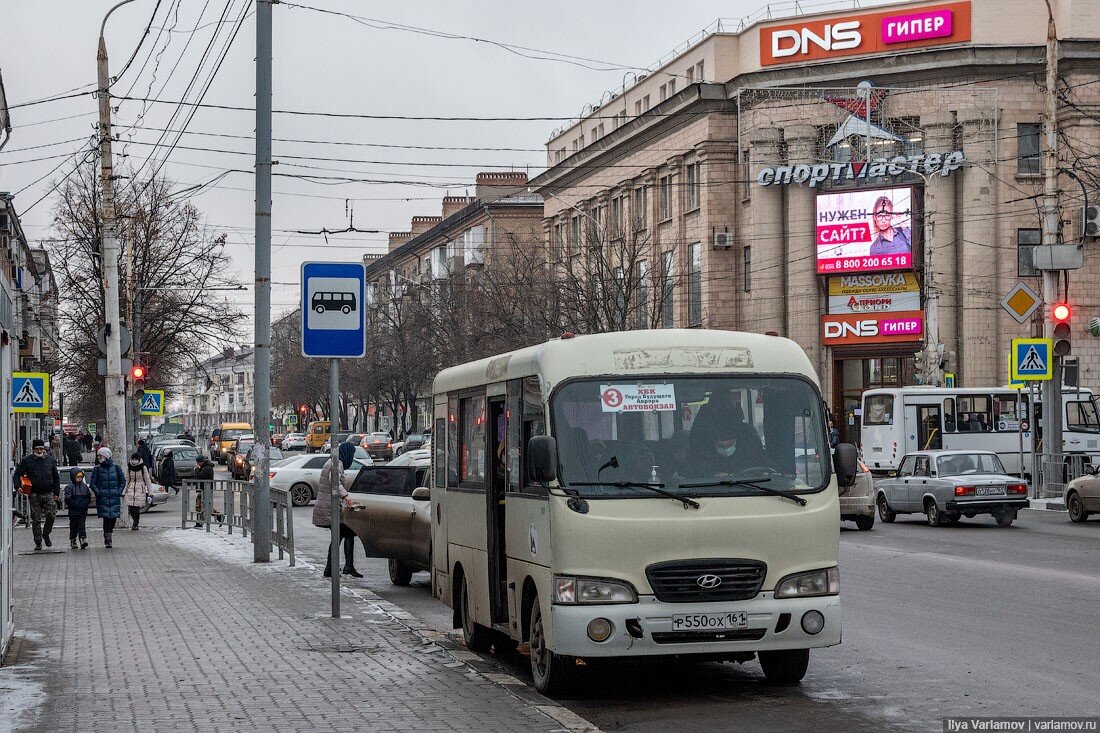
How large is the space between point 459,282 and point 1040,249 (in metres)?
41.7

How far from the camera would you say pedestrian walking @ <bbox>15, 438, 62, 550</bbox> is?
2372 centimetres

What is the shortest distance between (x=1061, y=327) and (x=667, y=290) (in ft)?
88.7

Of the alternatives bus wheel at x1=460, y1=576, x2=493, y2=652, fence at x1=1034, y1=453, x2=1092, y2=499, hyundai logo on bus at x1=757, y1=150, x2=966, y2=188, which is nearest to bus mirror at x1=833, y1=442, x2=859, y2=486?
bus wheel at x1=460, y1=576, x2=493, y2=652

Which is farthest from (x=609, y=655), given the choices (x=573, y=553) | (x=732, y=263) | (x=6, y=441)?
(x=732, y=263)

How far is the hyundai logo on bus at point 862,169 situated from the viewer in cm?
5194

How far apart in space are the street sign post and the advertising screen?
41945 mm

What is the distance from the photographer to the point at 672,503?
365 inches

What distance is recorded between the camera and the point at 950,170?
52000mm

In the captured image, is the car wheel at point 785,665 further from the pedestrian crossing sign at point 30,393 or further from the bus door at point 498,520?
the pedestrian crossing sign at point 30,393

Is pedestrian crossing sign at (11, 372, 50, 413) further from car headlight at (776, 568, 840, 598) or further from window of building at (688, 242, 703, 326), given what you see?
window of building at (688, 242, 703, 326)

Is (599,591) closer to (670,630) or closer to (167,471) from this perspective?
(670,630)

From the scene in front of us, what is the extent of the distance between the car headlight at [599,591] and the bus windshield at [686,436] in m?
0.54

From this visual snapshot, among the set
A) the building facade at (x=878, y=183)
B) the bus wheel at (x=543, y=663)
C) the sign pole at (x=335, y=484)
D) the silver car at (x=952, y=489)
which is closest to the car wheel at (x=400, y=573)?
the sign pole at (x=335, y=484)

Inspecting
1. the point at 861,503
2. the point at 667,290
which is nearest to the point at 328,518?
the point at 861,503
